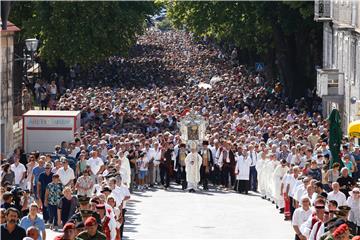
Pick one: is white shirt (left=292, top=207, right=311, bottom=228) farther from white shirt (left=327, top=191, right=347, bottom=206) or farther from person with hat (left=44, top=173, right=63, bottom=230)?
person with hat (left=44, top=173, right=63, bottom=230)

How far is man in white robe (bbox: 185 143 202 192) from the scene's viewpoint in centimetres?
3738

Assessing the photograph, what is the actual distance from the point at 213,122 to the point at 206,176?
30.3ft

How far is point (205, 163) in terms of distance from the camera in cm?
3797

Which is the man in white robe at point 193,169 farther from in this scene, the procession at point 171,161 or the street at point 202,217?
the street at point 202,217

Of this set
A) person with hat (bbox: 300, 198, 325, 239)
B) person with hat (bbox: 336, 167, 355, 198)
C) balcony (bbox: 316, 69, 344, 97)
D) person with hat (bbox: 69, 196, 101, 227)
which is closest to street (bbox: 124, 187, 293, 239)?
person with hat (bbox: 336, 167, 355, 198)

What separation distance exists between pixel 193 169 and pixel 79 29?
25.2 meters

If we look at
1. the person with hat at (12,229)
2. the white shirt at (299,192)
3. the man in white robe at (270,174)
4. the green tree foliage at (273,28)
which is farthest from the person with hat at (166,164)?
the green tree foliage at (273,28)

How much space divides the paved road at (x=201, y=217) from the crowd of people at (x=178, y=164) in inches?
19.8

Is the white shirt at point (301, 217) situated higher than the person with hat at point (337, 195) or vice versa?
the person with hat at point (337, 195)

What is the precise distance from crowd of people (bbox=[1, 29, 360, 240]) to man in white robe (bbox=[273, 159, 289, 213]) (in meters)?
0.03

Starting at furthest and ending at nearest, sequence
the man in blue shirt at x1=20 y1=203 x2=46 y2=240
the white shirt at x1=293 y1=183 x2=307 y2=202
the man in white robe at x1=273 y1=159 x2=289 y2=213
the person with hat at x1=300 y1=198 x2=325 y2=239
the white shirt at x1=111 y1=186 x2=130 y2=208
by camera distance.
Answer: the man in white robe at x1=273 y1=159 x2=289 y2=213
the white shirt at x1=293 y1=183 x2=307 y2=202
the white shirt at x1=111 y1=186 x2=130 y2=208
the man in blue shirt at x1=20 y1=203 x2=46 y2=240
the person with hat at x1=300 y1=198 x2=325 y2=239

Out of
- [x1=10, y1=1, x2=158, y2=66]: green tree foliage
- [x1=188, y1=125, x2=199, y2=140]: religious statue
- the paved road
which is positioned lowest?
the paved road

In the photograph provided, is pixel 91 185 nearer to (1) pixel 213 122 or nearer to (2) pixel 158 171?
(2) pixel 158 171

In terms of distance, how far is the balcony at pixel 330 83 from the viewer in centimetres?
5212
